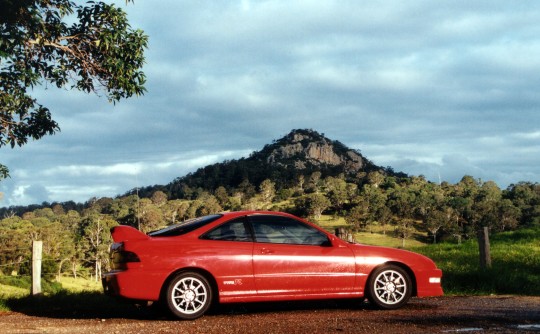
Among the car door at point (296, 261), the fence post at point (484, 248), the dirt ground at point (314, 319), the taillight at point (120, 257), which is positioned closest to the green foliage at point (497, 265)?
the fence post at point (484, 248)

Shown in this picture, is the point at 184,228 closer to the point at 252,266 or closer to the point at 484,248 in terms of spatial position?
the point at 252,266

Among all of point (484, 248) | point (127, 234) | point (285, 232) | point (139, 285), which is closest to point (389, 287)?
point (285, 232)

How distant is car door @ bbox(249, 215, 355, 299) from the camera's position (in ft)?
26.8

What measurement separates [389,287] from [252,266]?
214 centimetres

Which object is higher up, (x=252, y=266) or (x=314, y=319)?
(x=252, y=266)

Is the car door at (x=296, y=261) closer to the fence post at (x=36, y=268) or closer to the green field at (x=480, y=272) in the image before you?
the green field at (x=480, y=272)

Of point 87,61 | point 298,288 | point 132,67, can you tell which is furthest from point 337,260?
point 87,61

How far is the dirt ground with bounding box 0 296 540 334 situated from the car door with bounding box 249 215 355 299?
355 mm

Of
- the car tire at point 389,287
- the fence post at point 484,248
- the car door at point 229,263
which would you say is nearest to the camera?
the car door at point 229,263

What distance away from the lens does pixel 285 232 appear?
8.55 meters

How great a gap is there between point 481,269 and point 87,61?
33.7 ft

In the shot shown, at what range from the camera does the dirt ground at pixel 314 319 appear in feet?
22.9

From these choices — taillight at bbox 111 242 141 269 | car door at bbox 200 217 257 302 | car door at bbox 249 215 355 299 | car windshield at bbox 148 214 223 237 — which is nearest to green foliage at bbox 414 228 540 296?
car door at bbox 249 215 355 299

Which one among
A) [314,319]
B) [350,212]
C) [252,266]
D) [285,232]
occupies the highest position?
[350,212]
